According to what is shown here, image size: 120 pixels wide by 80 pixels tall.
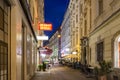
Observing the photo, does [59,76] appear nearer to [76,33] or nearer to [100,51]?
[100,51]

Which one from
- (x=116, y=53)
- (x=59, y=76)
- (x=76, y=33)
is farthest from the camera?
(x=76, y=33)

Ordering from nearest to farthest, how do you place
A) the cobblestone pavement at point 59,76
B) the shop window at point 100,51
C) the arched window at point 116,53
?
1. the arched window at point 116,53
2. the shop window at point 100,51
3. the cobblestone pavement at point 59,76

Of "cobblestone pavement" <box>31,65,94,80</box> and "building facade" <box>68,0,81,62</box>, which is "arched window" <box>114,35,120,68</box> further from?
"building facade" <box>68,0,81,62</box>

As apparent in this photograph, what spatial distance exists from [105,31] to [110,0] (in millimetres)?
2781

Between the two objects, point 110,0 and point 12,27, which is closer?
point 12,27

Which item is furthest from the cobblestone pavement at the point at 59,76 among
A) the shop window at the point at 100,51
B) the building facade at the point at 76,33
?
the building facade at the point at 76,33

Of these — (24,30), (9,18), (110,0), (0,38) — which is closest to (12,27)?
(9,18)

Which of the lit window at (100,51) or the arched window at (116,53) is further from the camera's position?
the lit window at (100,51)

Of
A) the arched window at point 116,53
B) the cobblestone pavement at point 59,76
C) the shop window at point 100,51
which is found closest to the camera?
the arched window at point 116,53

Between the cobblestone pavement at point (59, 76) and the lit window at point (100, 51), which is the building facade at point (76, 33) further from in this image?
the lit window at point (100, 51)

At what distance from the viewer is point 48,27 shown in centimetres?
4156

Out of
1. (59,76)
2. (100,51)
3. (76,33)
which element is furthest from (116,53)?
(76,33)

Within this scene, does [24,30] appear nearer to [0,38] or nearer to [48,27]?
[0,38]

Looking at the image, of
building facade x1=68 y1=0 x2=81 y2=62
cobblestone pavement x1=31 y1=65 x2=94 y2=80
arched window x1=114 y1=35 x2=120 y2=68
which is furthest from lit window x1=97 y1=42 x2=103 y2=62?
building facade x1=68 y1=0 x2=81 y2=62
